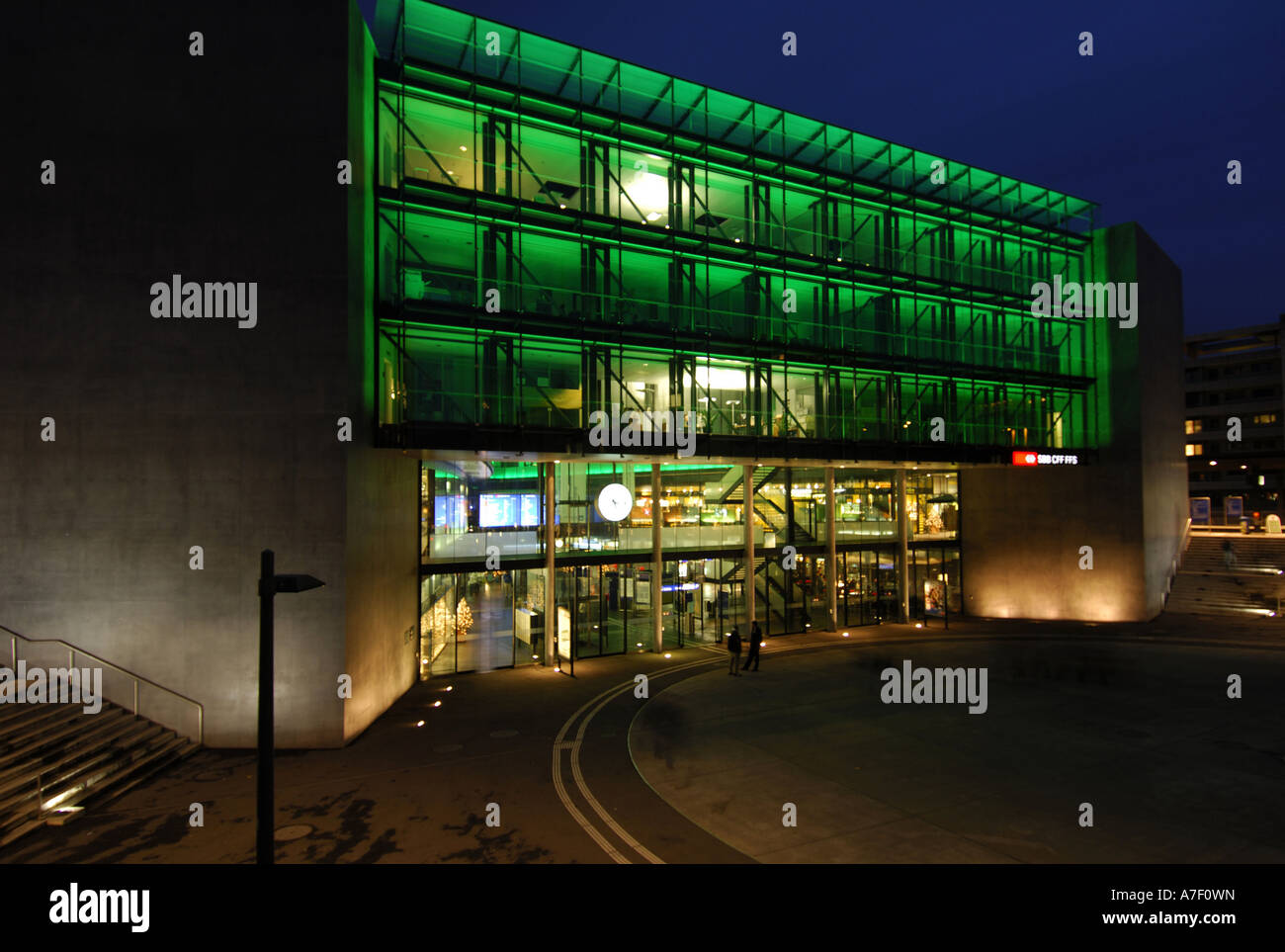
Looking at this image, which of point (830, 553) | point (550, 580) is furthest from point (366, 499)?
point (830, 553)

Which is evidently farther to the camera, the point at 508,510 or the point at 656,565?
the point at 656,565

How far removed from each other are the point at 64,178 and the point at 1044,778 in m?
21.6

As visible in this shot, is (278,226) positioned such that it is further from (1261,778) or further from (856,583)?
(856,583)

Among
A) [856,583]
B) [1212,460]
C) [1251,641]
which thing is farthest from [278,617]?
[1212,460]

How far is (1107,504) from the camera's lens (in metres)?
27.2

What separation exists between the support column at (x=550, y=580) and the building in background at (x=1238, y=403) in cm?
6855

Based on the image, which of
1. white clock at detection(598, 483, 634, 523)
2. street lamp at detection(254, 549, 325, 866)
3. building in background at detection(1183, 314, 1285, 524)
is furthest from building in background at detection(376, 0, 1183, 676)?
building in background at detection(1183, 314, 1285, 524)

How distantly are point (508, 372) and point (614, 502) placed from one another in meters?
5.72

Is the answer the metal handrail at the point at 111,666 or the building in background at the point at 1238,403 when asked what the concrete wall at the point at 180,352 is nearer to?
the metal handrail at the point at 111,666

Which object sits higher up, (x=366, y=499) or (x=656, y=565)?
(x=366, y=499)

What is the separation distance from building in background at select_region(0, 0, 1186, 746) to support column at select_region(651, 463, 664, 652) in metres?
0.15

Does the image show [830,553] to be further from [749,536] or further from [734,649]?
[734,649]

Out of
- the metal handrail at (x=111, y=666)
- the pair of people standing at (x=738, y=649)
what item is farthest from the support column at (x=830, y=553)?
the metal handrail at (x=111, y=666)
